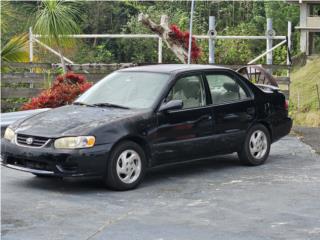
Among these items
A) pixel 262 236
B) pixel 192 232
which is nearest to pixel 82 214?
pixel 192 232

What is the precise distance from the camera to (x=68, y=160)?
7855 mm

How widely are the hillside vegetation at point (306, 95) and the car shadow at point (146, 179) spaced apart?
5270 mm

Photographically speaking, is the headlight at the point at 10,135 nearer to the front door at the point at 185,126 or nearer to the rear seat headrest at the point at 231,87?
the front door at the point at 185,126

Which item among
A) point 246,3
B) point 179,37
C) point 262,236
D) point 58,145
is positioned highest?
point 246,3

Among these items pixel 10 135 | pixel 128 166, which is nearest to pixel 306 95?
pixel 128 166

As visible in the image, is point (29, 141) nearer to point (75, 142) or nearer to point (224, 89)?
point (75, 142)

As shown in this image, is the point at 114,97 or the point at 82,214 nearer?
the point at 82,214

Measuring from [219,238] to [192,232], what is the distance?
29cm

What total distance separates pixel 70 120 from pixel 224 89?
95.4 inches

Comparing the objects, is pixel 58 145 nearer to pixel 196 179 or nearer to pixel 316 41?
pixel 196 179

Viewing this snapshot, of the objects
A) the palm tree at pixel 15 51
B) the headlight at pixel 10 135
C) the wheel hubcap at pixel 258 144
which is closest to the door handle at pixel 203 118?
the wheel hubcap at pixel 258 144

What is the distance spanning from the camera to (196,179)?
8938mm

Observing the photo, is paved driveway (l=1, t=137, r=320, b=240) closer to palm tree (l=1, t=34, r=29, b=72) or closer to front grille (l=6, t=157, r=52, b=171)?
front grille (l=6, t=157, r=52, b=171)

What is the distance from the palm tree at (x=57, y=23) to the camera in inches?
607
